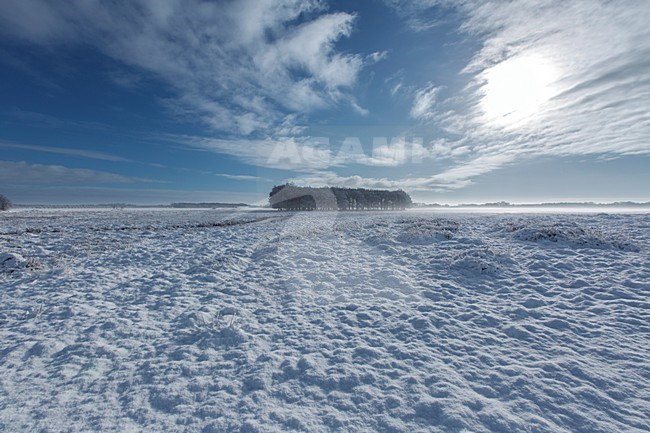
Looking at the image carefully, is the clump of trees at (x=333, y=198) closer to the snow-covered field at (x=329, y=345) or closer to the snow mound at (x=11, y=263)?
the snow mound at (x=11, y=263)

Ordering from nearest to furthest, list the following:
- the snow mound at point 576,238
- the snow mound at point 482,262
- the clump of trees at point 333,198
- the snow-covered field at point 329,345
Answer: the snow-covered field at point 329,345
the snow mound at point 482,262
the snow mound at point 576,238
the clump of trees at point 333,198

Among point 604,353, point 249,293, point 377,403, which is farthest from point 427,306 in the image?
point 249,293

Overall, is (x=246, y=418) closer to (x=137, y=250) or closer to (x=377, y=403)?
(x=377, y=403)

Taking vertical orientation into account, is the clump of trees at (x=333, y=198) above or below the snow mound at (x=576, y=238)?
above

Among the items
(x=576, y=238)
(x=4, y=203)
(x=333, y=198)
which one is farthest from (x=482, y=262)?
(x=4, y=203)

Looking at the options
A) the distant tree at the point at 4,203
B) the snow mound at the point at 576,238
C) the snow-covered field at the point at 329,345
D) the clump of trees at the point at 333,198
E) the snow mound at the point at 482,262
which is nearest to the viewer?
the snow-covered field at the point at 329,345

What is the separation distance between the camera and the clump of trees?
116 meters

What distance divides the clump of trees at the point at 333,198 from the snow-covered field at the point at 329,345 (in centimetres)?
10314

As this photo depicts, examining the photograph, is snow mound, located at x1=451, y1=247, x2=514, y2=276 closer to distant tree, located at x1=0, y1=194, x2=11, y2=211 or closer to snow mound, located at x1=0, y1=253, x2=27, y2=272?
snow mound, located at x1=0, y1=253, x2=27, y2=272

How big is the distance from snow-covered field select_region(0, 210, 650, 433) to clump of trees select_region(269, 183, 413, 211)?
338ft

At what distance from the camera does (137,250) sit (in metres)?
15.6

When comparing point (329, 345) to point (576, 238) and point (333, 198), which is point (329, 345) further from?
point (333, 198)

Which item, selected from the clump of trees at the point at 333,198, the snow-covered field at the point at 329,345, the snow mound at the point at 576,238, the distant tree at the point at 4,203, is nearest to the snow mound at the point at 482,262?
the snow-covered field at the point at 329,345

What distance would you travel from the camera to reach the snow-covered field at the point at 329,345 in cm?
449
